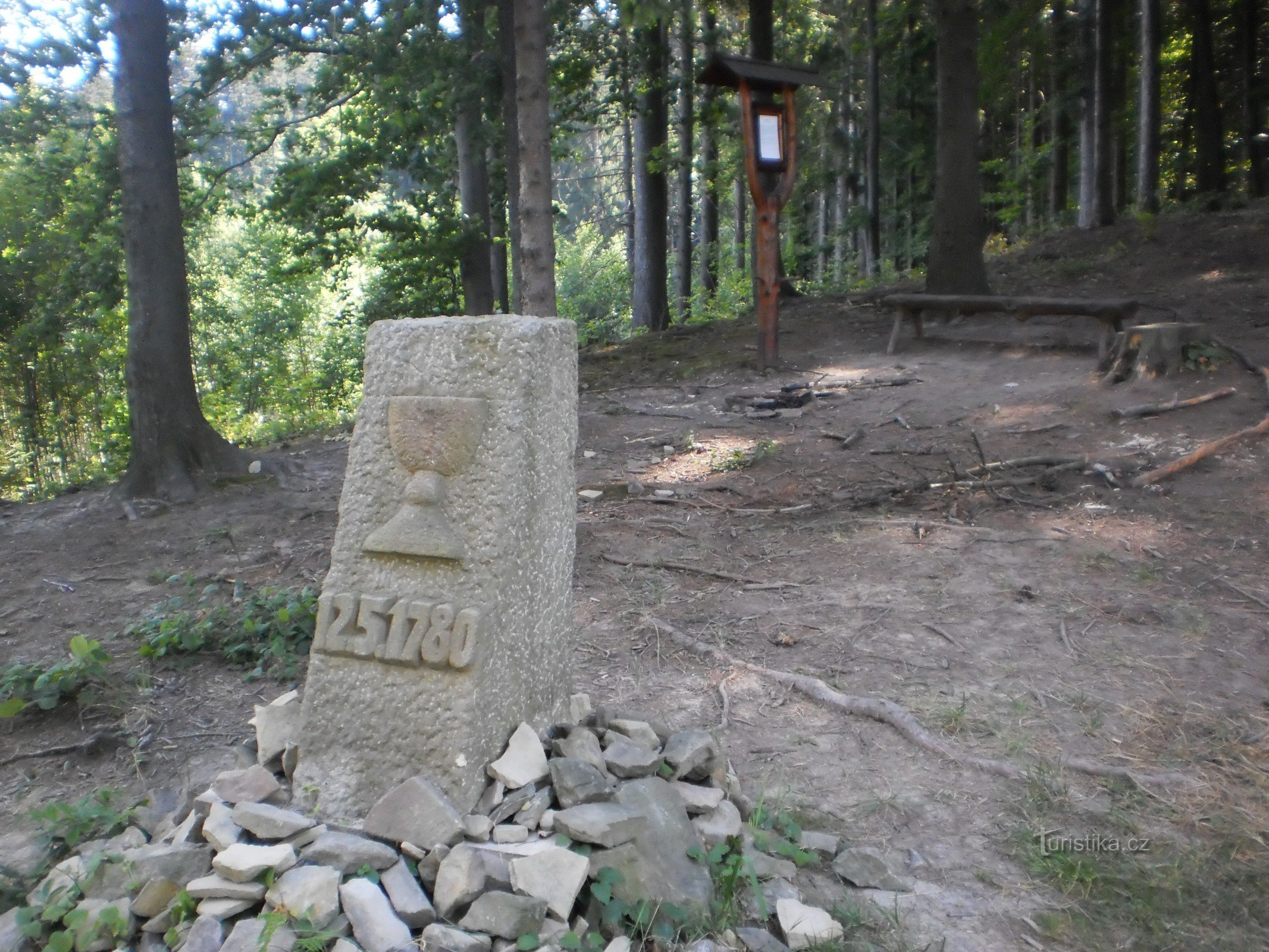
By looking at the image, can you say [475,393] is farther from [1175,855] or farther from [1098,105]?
[1098,105]

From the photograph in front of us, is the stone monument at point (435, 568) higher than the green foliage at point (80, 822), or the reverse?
the stone monument at point (435, 568)

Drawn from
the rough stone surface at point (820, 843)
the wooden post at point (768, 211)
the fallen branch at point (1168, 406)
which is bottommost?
the rough stone surface at point (820, 843)

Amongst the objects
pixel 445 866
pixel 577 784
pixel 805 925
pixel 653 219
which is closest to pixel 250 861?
pixel 445 866

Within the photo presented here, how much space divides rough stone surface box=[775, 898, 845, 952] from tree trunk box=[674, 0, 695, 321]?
9696mm

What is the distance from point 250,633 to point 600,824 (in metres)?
2.57

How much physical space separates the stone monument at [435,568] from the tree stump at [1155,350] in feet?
21.1

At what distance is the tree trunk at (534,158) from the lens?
287 inches

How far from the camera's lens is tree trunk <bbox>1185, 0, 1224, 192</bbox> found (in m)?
16.4

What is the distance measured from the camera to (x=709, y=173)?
17.7 meters

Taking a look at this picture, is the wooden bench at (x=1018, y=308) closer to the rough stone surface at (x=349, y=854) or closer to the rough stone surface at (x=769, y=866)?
the rough stone surface at (x=769, y=866)

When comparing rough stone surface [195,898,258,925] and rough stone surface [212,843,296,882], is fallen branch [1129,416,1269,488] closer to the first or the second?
rough stone surface [212,843,296,882]

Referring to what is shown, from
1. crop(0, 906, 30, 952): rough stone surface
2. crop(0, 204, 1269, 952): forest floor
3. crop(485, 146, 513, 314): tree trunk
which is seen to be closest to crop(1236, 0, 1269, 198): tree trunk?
crop(0, 204, 1269, 952): forest floor

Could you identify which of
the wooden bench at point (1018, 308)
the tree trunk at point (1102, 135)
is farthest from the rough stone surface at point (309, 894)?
the tree trunk at point (1102, 135)

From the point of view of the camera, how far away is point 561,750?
294cm
